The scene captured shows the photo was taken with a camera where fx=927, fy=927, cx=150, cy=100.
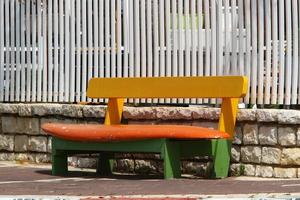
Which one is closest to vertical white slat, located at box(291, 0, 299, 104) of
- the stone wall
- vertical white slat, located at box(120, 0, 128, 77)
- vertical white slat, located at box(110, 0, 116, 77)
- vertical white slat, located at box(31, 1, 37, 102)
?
the stone wall

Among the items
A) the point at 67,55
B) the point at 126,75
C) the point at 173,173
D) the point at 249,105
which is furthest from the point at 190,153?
the point at 67,55

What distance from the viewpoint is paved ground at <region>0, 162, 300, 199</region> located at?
26.3 feet

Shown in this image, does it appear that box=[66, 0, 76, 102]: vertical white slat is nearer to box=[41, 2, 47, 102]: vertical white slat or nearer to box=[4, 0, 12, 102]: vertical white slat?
box=[41, 2, 47, 102]: vertical white slat

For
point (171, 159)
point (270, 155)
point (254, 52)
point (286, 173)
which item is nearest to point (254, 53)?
point (254, 52)

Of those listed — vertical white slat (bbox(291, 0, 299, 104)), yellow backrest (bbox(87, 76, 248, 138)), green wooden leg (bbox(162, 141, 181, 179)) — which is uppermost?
vertical white slat (bbox(291, 0, 299, 104))

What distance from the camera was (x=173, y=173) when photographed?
9344 millimetres

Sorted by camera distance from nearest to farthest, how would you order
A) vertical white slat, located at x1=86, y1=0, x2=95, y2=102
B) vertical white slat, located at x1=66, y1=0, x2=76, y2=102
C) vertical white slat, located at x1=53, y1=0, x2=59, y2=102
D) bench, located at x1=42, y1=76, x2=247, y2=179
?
bench, located at x1=42, y1=76, x2=247, y2=179, vertical white slat, located at x1=86, y1=0, x2=95, y2=102, vertical white slat, located at x1=66, y1=0, x2=76, y2=102, vertical white slat, located at x1=53, y1=0, x2=59, y2=102

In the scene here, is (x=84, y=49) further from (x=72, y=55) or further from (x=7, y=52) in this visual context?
(x=7, y=52)

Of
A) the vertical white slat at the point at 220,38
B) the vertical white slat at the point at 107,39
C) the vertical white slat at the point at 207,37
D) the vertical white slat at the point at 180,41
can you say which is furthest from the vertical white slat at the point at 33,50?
the vertical white slat at the point at 220,38

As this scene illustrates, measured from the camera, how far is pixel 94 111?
35.8ft

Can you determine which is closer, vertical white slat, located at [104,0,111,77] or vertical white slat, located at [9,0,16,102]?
vertical white slat, located at [104,0,111,77]

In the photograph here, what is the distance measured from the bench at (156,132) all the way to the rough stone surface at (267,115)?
26cm

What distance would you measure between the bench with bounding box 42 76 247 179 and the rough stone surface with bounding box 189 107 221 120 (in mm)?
206

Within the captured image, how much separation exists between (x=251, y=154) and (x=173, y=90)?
1130 mm
